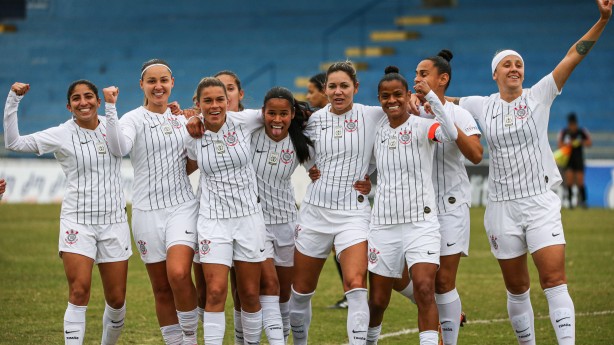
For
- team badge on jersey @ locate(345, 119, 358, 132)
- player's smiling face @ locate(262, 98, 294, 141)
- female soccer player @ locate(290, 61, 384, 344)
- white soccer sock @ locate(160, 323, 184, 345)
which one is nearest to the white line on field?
female soccer player @ locate(290, 61, 384, 344)

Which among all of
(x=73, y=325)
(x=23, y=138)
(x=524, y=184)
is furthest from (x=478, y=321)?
(x=23, y=138)

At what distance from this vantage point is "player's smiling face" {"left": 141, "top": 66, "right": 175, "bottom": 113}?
8914mm

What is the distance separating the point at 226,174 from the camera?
28.3 ft

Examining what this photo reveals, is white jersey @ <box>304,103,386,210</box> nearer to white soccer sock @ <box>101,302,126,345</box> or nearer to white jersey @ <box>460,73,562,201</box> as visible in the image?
white jersey @ <box>460,73,562,201</box>

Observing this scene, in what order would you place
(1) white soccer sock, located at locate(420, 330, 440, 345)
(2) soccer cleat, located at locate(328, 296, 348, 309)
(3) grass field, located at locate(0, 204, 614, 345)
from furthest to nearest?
(2) soccer cleat, located at locate(328, 296, 348, 309) → (3) grass field, located at locate(0, 204, 614, 345) → (1) white soccer sock, located at locate(420, 330, 440, 345)

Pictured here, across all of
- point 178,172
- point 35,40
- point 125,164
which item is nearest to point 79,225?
point 178,172

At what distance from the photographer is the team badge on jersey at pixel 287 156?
29.3ft

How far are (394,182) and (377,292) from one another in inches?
36.6

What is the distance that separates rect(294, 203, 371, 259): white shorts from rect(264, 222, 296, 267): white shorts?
306 mm

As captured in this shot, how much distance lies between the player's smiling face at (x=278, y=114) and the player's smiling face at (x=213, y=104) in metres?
0.37

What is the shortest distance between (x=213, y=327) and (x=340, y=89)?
2210 millimetres

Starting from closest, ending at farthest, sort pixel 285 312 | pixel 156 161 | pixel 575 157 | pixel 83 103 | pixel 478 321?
pixel 83 103 → pixel 156 161 → pixel 285 312 → pixel 478 321 → pixel 575 157

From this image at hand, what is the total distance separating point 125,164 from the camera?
87.6 ft

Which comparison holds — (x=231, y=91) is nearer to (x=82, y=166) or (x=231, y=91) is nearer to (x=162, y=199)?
(x=162, y=199)
